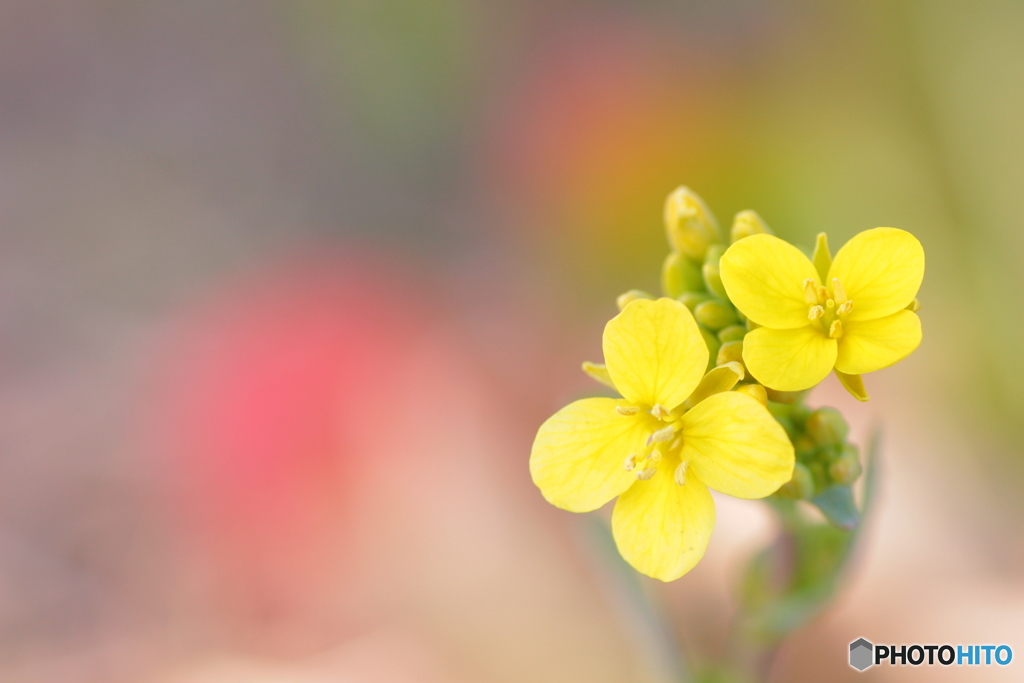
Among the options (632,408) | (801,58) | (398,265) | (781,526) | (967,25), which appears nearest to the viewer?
(632,408)

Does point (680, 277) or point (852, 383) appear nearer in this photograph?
point (852, 383)

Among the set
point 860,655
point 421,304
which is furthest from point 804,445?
point 421,304

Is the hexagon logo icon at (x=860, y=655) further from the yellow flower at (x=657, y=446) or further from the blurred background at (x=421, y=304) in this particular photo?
the yellow flower at (x=657, y=446)

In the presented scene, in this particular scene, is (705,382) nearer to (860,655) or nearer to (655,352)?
(655,352)

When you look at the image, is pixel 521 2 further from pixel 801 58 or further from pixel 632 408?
pixel 632 408

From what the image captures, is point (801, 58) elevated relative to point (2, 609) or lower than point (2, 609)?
elevated

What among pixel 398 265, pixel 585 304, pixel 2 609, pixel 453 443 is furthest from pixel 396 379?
pixel 2 609
